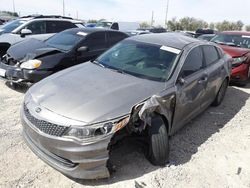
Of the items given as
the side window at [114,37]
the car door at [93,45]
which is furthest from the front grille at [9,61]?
the side window at [114,37]

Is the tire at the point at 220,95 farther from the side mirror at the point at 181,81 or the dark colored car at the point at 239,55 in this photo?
the side mirror at the point at 181,81

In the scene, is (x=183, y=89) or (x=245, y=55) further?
(x=245, y=55)

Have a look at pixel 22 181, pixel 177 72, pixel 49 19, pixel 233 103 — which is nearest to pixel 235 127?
pixel 233 103

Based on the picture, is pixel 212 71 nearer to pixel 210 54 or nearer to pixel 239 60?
pixel 210 54

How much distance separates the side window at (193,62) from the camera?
3.80 m

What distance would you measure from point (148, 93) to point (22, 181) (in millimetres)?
1734

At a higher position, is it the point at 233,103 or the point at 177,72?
the point at 177,72

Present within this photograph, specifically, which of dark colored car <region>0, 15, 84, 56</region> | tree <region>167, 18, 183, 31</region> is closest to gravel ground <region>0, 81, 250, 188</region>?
dark colored car <region>0, 15, 84, 56</region>

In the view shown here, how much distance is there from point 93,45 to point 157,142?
3.86 m

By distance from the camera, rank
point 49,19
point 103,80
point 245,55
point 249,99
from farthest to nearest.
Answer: point 49,19, point 245,55, point 249,99, point 103,80

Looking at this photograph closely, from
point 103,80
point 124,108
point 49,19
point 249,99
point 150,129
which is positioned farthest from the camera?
point 49,19

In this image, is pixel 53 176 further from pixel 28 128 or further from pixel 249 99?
pixel 249 99

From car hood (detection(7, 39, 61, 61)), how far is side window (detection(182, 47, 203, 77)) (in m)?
2.92

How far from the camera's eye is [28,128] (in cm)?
293
